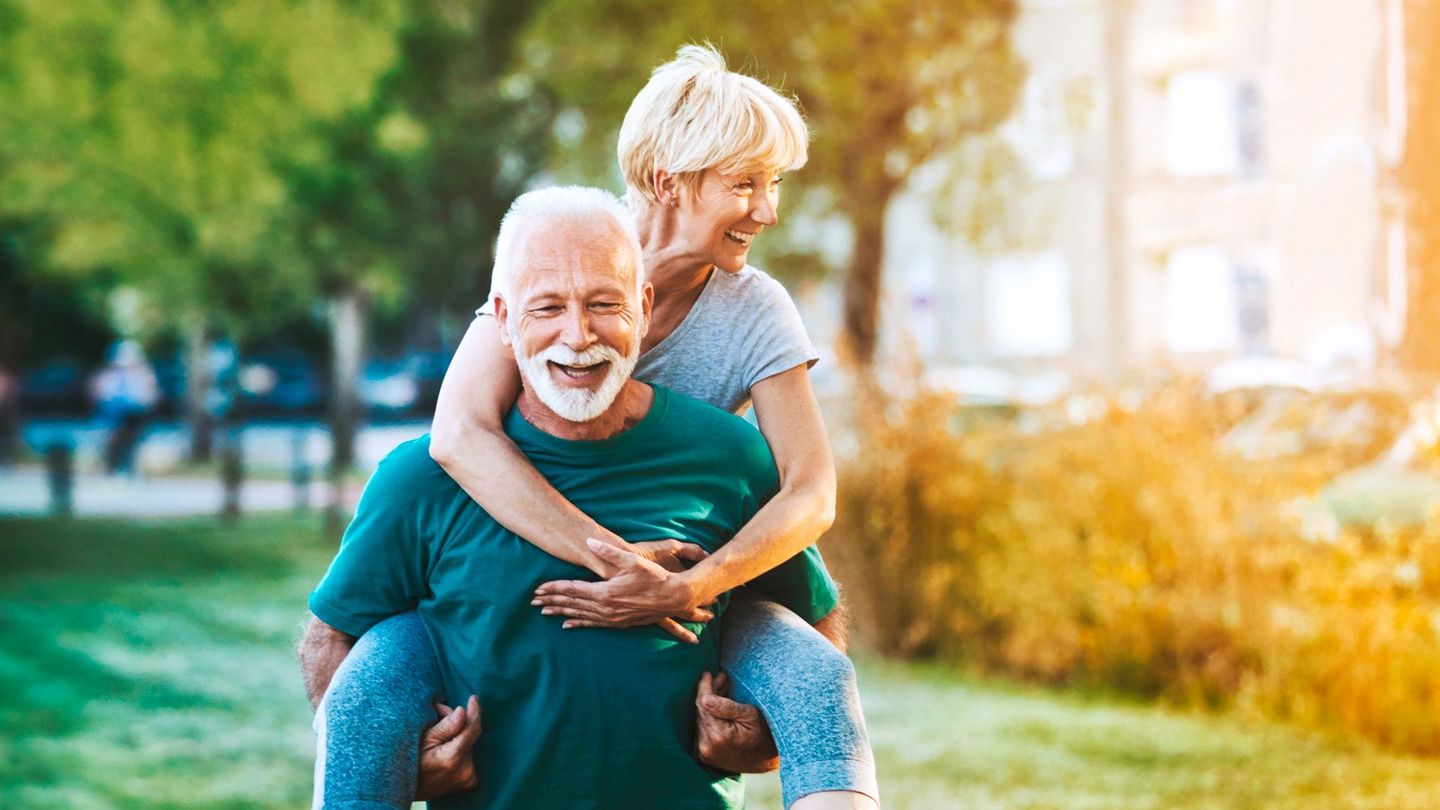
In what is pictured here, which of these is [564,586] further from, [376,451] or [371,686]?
[376,451]

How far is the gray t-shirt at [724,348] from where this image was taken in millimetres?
3320

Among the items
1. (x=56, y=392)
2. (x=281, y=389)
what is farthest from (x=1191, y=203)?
(x=56, y=392)

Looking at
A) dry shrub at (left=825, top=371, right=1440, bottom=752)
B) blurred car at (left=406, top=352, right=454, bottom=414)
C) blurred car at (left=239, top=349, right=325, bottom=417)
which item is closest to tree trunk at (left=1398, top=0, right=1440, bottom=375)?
dry shrub at (left=825, top=371, right=1440, bottom=752)

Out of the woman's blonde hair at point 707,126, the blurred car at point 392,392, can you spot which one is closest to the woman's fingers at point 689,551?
the woman's blonde hair at point 707,126

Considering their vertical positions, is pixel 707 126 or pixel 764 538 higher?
pixel 707 126

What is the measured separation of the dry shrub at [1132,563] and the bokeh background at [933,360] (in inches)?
0.9

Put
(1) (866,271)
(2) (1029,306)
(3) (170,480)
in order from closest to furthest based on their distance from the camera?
(1) (866,271) < (3) (170,480) < (2) (1029,306)

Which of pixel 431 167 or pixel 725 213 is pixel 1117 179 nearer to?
pixel 431 167

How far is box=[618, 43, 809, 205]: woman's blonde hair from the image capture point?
3.14 m

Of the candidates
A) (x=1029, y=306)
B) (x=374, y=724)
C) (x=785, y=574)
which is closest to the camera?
(x=374, y=724)

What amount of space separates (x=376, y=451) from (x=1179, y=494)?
2296cm

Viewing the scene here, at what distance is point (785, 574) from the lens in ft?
10.6

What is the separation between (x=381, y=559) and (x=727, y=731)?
0.64m

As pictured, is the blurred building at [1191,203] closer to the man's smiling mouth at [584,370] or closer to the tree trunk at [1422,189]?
the tree trunk at [1422,189]
